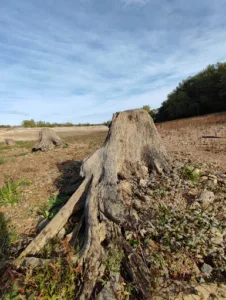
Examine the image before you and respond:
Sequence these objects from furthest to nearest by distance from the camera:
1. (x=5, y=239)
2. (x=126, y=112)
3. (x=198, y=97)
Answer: (x=198, y=97), (x=126, y=112), (x=5, y=239)

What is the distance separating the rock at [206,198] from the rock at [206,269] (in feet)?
4.23

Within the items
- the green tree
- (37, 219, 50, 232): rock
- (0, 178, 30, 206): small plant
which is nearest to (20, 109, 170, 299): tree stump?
(37, 219, 50, 232): rock

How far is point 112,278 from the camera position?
8.30ft

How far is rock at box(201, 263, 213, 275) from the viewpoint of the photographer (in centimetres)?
276

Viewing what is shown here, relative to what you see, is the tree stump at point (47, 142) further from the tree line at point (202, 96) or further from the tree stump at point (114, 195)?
the tree line at point (202, 96)

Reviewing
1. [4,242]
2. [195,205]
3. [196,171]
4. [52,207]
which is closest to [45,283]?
[4,242]

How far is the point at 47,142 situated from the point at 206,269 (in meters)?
11.2

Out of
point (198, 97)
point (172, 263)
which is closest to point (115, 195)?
point (172, 263)

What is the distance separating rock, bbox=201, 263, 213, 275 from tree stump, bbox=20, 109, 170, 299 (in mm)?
863

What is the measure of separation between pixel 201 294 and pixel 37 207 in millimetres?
3636

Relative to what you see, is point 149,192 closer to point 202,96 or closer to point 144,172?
point 144,172

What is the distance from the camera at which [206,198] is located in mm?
4086

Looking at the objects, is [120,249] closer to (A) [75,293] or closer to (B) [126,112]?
(A) [75,293]

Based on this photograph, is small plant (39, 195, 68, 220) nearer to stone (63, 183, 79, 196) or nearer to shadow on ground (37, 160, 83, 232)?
shadow on ground (37, 160, 83, 232)
